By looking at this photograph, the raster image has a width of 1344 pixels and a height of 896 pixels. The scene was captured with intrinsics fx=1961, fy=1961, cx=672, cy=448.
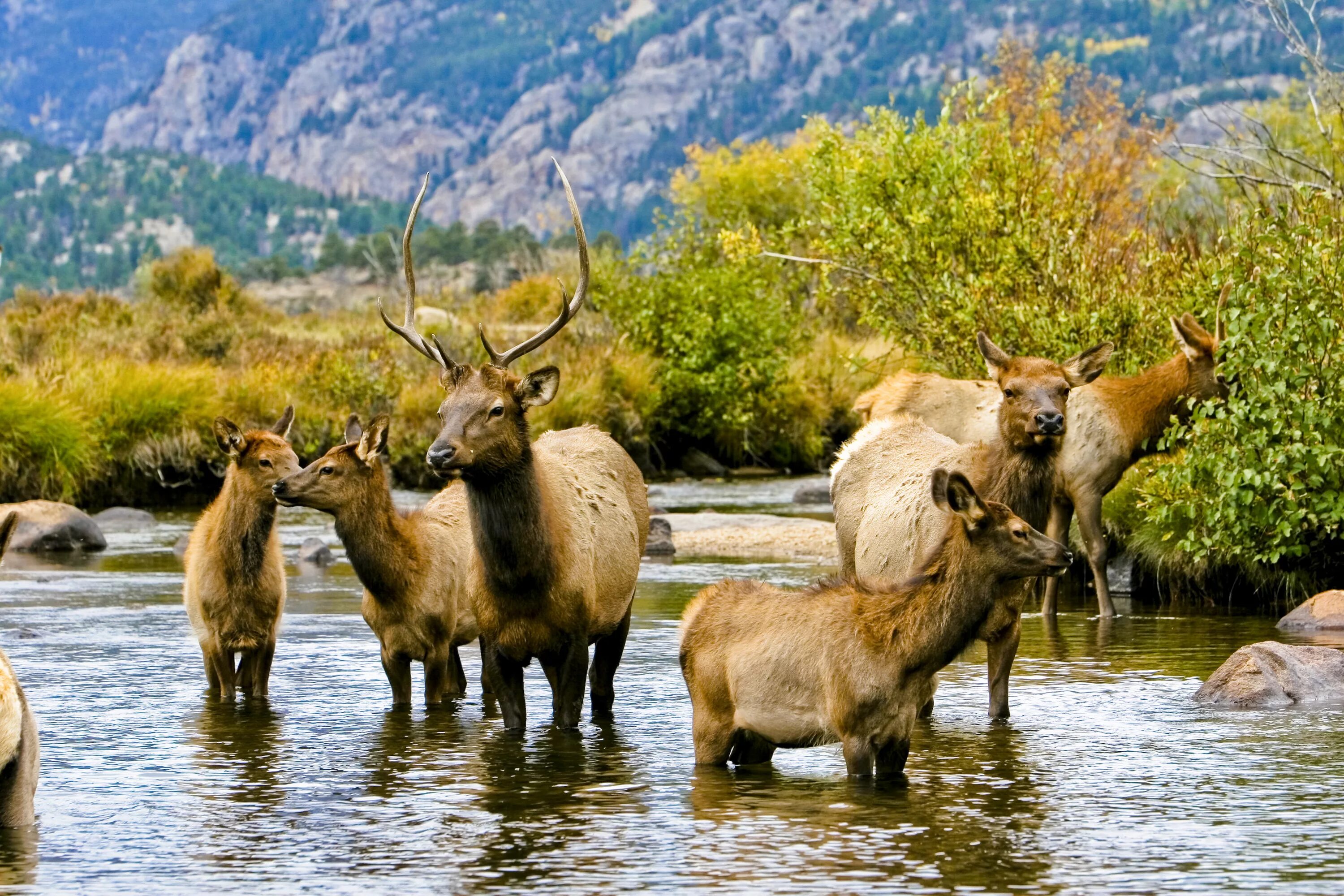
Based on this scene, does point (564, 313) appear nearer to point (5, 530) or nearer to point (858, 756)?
point (858, 756)

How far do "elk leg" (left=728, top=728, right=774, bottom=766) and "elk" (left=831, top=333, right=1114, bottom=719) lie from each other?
1.11 metres

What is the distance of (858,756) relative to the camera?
822 cm

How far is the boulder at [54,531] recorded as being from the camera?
19984 mm

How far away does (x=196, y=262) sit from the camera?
44406 millimetres

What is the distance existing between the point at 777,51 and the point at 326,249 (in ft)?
360

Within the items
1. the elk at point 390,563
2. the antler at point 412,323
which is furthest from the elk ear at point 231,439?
the antler at point 412,323

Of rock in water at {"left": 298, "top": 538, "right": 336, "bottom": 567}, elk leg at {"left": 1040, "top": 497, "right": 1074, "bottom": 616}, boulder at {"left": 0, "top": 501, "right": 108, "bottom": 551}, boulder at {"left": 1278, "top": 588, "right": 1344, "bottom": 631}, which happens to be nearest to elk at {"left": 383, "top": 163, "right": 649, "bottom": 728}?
boulder at {"left": 1278, "top": 588, "right": 1344, "bottom": 631}

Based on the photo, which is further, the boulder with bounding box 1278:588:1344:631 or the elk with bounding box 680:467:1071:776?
the boulder with bounding box 1278:588:1344:631

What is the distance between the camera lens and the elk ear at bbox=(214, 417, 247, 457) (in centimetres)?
1138

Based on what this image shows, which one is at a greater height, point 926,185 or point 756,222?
point 756,222

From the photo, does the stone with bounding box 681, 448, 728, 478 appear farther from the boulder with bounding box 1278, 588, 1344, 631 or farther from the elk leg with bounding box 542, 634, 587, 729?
the elk leg with bounding box 542, 634, 587, 729

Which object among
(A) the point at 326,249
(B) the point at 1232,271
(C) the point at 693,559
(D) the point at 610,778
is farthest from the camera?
(A) the point at 326,249

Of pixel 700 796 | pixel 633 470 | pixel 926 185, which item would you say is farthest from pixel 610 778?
pixel 926 185

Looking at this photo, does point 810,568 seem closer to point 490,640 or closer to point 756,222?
point 490,640
